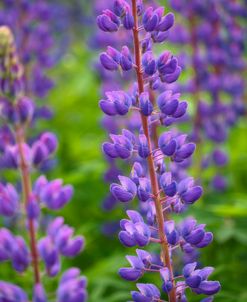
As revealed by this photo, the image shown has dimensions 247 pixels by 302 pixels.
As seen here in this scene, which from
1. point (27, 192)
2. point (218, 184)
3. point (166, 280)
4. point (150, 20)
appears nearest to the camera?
point (166, 280)

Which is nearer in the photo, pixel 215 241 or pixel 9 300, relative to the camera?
pixel 9 300

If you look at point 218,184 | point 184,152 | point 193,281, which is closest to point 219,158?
point 218,184

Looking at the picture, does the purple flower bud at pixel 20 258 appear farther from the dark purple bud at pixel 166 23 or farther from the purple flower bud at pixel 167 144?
the dark purple bud at pixel 166 23

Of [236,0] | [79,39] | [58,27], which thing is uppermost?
[236,0]

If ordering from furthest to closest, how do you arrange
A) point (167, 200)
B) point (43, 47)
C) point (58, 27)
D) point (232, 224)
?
point (58, 27), point (43, 47), point (232, 224), point (167, 200)

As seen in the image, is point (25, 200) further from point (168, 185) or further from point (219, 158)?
point (219, 158)

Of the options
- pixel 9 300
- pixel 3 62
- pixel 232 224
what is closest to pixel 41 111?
pixel 232 224

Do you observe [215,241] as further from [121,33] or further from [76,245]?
[121,33]
